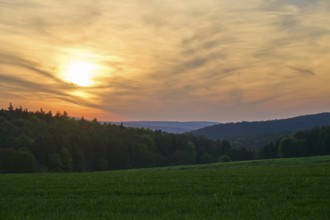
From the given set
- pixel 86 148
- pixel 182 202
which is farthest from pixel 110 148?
pixel 182 202

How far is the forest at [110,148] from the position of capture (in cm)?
11762

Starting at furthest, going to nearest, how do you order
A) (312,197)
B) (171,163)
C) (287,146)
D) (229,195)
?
(171,163) < (287,146) < (229,195) < (312,197)

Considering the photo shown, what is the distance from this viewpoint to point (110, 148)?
140625 millimetres

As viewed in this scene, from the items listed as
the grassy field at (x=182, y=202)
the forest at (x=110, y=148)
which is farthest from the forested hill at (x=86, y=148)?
the grassy field at (x=182, y=202)

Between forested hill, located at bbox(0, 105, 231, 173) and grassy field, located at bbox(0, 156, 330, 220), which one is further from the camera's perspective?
forested hill, located at bbox(0, 105, 231, 173)

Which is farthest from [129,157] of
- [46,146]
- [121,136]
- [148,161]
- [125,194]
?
[125,194]

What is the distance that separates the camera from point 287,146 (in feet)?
429

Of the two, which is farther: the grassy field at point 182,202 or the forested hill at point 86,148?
the forested hill at point 86,148

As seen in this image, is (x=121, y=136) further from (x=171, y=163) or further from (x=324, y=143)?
(x=324, y=143)

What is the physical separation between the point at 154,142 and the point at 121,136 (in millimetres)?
14048

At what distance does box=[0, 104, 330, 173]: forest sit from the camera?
117625mm

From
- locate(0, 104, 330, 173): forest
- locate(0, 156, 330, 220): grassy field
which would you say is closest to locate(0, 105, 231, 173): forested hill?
locate(0, 104, 330, 173): forest

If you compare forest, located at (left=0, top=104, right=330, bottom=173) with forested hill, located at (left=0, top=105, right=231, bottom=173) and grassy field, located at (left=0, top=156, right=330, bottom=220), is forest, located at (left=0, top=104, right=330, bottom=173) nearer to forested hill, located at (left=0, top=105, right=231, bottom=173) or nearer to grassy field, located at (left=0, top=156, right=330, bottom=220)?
forested hill, located at (left=0, top=105, right=231, bottom=173)

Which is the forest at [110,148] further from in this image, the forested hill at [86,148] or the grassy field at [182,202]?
the grassy field at [182,202]
